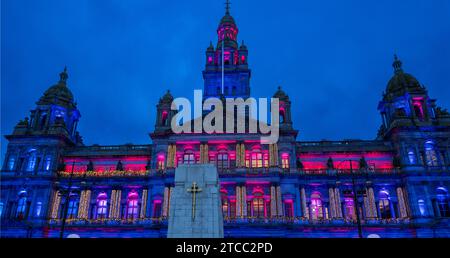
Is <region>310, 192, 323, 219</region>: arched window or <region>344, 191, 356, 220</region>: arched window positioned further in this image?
<region>310, 192, 323, 219</region>: arched window

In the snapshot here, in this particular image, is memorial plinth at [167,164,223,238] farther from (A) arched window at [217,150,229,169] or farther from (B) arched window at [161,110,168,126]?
(B) arched window at [161,110,168,126]

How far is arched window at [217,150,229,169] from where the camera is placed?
4653 cm

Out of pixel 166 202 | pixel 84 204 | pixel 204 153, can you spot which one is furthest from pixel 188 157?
pixel 84 204

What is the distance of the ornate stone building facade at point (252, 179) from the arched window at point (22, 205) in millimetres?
132

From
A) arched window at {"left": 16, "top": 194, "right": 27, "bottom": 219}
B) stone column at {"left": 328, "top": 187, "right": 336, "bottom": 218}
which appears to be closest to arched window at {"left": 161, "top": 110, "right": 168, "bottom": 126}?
arched window at {"left": 16, "top": 194, "right": 27, "bottom": 219}

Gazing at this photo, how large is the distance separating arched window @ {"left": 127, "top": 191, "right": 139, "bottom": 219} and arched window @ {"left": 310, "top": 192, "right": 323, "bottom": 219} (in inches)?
908

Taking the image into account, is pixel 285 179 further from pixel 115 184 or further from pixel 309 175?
Result: pixel 115 184

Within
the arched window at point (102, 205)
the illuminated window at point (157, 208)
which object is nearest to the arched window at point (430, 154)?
the illuminated window at point (157, 208)

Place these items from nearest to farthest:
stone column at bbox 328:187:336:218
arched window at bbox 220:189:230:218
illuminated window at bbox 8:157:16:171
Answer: arched window at bbox 220:189:230:218
stone column at bbox 328:187:336:218
illuminated window at bbox 8:157:16:171

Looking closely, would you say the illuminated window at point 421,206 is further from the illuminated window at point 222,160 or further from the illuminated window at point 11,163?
the illuminated window at point 11,163

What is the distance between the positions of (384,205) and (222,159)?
71.4 feet

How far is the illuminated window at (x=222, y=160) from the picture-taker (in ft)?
153
